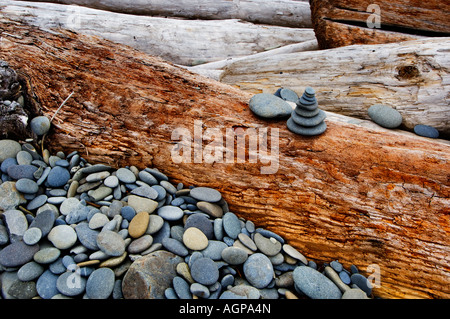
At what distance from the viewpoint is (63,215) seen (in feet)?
7.93

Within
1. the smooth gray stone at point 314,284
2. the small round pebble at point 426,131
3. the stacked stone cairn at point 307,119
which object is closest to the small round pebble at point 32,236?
the smooth gray stone at point 314,284

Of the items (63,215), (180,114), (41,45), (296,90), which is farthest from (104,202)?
(296,90)

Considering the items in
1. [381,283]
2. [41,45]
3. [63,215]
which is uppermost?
[41,45]

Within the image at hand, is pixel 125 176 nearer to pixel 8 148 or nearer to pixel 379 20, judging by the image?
pixel 8 148

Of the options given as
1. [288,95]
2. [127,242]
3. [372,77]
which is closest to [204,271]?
[127,242]

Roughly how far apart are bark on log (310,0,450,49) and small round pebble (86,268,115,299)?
4910 mm

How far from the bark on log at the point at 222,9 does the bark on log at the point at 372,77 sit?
2.38 meters

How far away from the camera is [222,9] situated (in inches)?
267

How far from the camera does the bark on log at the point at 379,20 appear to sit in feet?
15.2

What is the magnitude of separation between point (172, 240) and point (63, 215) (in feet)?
3.04

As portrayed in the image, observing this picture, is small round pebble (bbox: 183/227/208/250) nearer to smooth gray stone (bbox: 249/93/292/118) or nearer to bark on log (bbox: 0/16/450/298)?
bark on log (bbox: 0/16/450/298)

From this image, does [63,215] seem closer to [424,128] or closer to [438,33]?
[424,128]

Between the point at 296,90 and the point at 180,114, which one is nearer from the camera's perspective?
the point at 180,114
